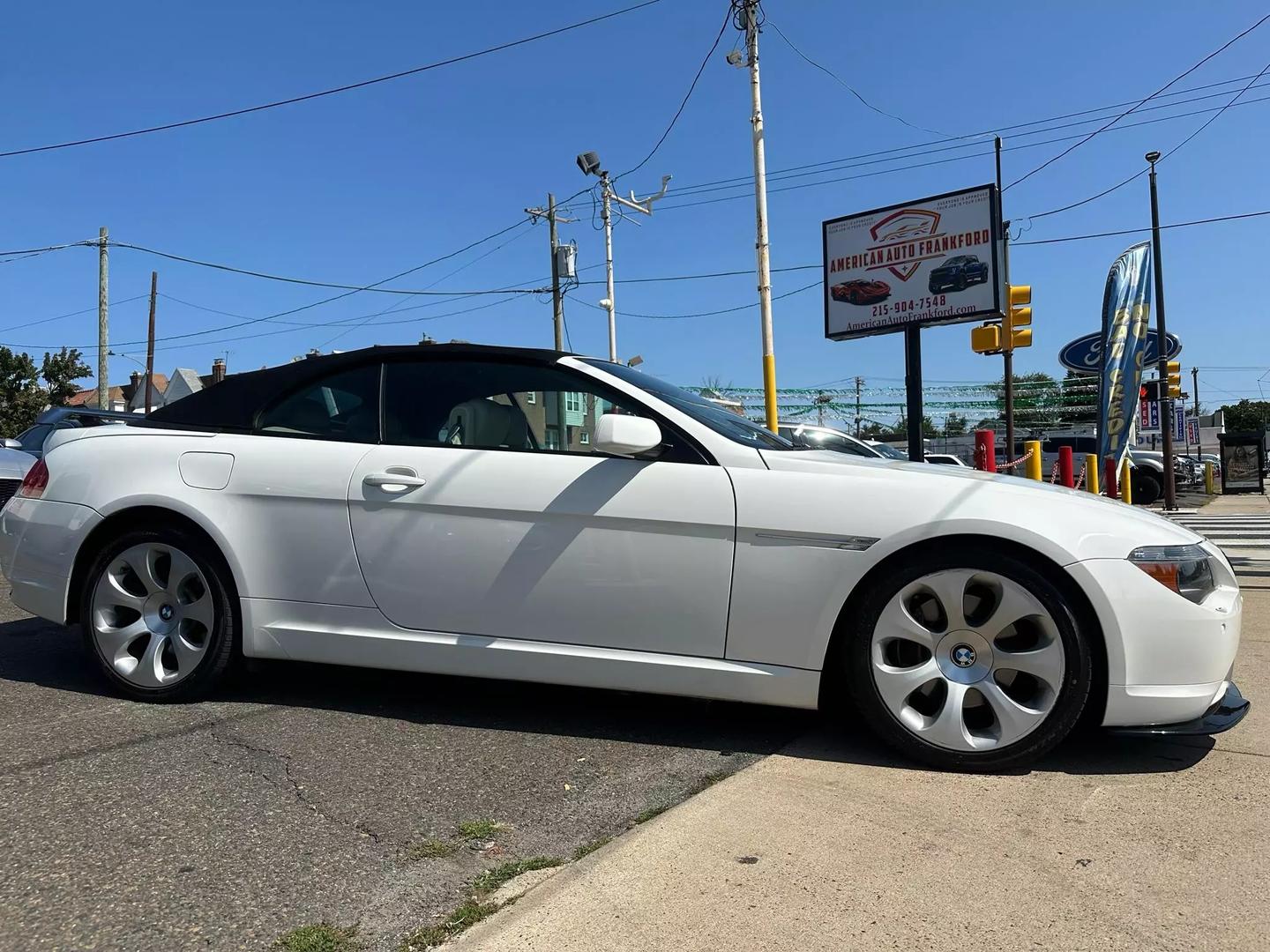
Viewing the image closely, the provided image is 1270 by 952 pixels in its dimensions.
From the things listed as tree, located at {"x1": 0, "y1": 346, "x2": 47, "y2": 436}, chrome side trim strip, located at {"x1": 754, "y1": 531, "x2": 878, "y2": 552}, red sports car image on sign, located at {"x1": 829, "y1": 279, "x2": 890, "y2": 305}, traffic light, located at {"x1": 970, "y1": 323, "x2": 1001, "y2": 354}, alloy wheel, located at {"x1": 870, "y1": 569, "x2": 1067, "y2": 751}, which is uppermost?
tree, located at {"x1": 0, "y1": 346, "x2": 47, "y2": 436}

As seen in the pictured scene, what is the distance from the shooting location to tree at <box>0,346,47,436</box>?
139 ft

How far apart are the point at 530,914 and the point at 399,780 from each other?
962 millimetres

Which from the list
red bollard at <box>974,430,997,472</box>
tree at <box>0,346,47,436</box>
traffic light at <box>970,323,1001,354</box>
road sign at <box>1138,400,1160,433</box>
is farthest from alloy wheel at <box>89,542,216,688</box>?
tree at <box>0,346,47,436</box>

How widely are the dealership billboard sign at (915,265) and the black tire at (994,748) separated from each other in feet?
36.3

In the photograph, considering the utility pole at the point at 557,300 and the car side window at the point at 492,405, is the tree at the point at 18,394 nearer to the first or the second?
the utility pole at the point at 557,300

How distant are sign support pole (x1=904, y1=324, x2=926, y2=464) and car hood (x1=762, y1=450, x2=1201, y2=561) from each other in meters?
8.88

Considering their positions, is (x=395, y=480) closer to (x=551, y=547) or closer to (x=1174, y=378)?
(x=551, y=547)

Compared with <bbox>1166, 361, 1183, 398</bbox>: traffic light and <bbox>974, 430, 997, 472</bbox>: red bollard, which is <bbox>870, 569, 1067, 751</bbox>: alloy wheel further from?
<bbox>1166, 361, 1183, 398</bbox>: traffic light

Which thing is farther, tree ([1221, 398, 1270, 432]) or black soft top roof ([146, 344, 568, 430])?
tree ([1221, 398, 1270, 432])

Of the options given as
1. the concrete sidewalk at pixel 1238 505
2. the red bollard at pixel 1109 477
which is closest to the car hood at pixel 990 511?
the red bollard at pixel 1109 477

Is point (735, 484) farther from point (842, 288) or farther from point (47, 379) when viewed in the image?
point (47, 379)

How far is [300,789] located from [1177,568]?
9.47 ft

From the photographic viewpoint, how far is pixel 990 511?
2.87 metres

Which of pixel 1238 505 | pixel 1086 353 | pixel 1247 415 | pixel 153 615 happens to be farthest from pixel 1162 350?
pixel 1247 415
